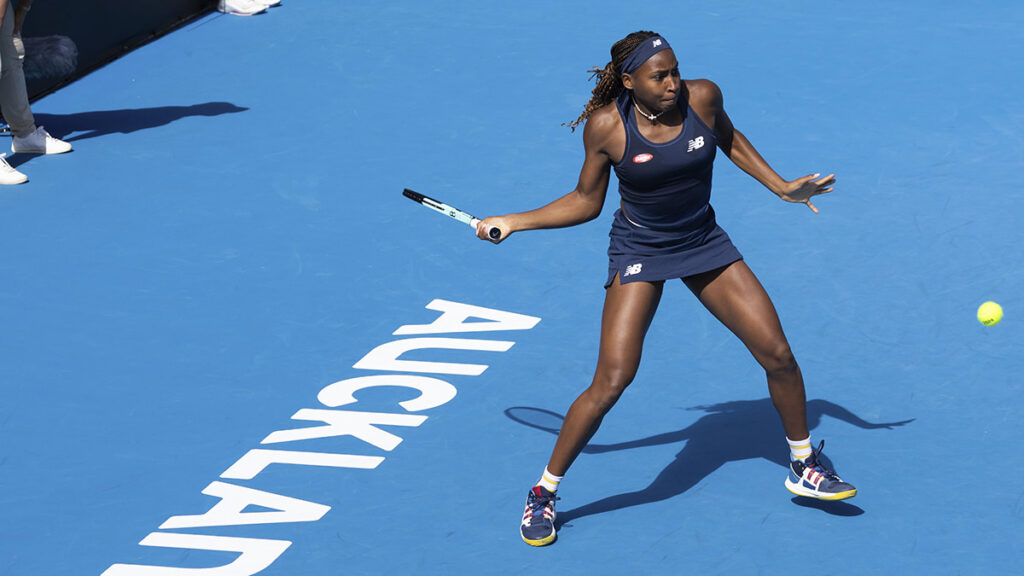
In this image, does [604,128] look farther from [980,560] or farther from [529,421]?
[980,560]

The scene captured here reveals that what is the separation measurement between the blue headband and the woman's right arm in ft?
0.95

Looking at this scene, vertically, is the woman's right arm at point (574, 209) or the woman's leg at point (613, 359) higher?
the woman's right arm at point (574, 209)

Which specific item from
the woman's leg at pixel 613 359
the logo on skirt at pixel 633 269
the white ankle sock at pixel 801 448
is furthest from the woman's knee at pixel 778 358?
the logo on skirt at pixel 633 269

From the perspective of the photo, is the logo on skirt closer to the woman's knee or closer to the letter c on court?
the woman's knee

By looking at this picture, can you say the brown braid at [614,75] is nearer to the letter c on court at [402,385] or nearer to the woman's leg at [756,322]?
the woman's leg at [756,322]

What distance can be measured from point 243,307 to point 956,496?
4.29 m

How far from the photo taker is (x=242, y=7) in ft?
47.1

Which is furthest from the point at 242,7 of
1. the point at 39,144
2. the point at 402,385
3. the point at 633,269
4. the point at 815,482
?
the point at 815,482

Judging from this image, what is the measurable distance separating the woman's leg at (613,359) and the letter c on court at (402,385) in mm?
1352

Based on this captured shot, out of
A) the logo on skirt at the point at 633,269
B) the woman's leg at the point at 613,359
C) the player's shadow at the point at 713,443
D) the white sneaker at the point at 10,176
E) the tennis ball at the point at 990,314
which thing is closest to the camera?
the woman's leg at the point at 613,359

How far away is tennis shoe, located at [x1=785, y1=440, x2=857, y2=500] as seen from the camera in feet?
18.5

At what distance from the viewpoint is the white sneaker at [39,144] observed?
1081 centimetres

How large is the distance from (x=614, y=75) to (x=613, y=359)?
1188 mm

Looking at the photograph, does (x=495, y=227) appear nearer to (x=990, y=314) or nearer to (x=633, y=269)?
(x=633, y=269)
